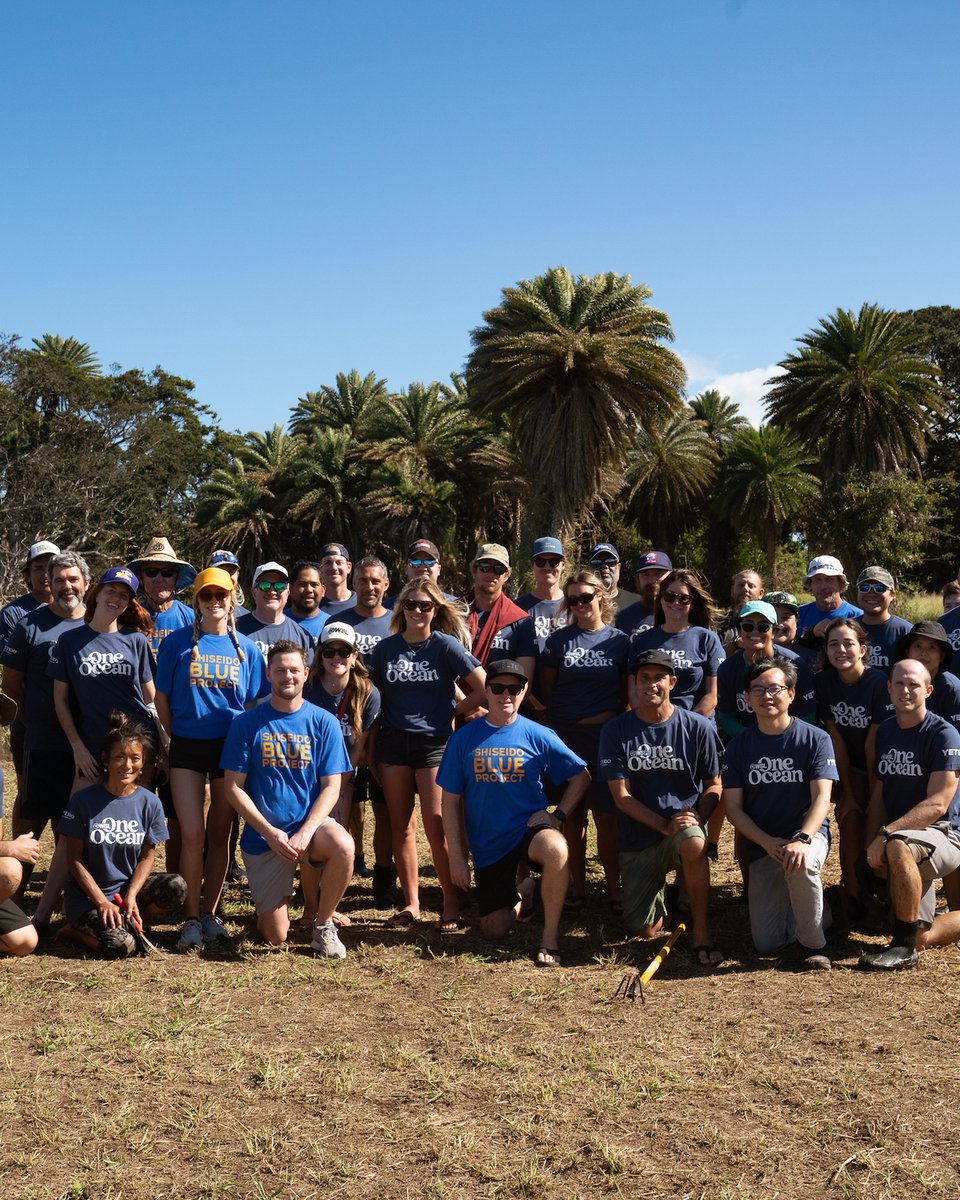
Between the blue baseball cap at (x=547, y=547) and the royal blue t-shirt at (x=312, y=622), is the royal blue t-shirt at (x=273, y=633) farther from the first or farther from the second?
the blue baseball cap at (x=547, y=547)

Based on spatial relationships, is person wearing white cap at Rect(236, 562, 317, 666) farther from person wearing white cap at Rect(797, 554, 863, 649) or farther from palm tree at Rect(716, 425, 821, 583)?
palm tree at Rect(716, 425, 821, 583)

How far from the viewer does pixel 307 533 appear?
156 ft

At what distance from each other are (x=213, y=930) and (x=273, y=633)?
190cm

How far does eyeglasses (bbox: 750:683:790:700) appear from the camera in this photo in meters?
6.13

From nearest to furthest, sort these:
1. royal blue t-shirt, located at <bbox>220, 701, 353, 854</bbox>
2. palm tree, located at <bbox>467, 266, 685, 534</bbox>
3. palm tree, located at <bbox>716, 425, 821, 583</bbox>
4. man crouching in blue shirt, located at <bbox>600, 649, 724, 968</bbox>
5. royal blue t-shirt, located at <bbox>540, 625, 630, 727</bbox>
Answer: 1. royal blue t-shirt, located at <bbox>220, 701, 353, 854</bbox>
2. man crouching in blue shirt, located at <bbox>600, 649, 724, 968</bbox>
3. royal blue t-shirt, located at <bbox>540, 625, 630, 727</bbox>
4. palm tree, located at <bbox>467, 266, 685, 534</bbox>
5. palm tree, located at <bbox>716, 425, 821, 583</bbox>

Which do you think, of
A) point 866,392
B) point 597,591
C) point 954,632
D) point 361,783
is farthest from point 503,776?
point 866,392

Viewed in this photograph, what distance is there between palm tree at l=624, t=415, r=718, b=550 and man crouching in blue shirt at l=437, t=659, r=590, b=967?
39867 mm

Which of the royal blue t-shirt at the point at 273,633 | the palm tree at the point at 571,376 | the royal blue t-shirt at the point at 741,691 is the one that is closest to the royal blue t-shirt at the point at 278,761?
the royal blue t-shirt at the point at 273,633

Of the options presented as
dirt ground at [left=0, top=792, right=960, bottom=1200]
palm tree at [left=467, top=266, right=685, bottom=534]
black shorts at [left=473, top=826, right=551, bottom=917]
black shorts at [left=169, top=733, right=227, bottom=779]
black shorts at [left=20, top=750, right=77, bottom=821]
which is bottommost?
dirt ground at [left=0, top=792, right=960, bottom=1200]

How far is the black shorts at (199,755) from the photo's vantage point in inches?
254

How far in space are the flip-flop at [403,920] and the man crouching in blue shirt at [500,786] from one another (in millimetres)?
493

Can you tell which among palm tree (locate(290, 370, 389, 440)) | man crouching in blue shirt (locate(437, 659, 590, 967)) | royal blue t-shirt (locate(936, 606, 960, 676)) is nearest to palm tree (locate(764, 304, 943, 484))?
palm tree (locate(290, 370, 389, 440))

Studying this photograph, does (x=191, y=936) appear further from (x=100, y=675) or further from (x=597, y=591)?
(x=597, y=591)

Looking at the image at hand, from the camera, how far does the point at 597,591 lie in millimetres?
7148
